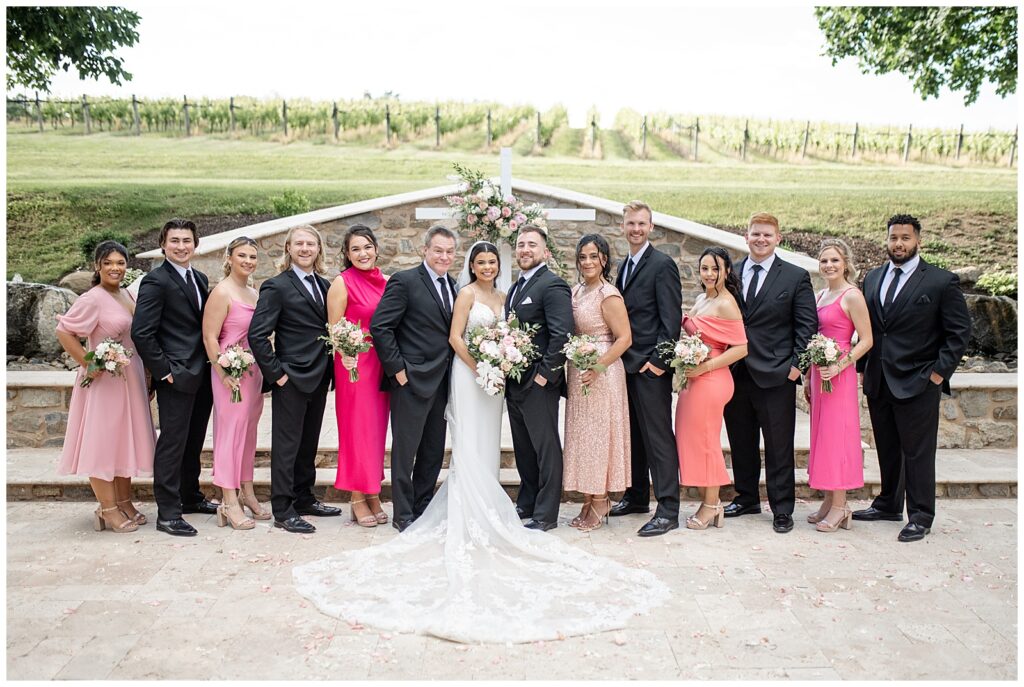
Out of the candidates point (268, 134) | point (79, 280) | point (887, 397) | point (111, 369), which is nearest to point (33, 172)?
point (79, 280)

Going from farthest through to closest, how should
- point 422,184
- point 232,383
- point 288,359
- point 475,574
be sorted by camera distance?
1. point 422,184
2. point 288,359
3. point 232,383
4. point 475,574

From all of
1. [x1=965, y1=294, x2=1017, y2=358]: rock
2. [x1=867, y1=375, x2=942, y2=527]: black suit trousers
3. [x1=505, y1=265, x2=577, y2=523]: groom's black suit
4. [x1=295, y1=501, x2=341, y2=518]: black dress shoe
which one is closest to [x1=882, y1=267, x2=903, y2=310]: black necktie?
[x1=867, y1=375, x2=942, y2=527]: black suit trousers

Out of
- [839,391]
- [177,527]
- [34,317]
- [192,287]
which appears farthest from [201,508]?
[34,317]

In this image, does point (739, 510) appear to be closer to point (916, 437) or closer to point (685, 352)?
point (916, 437)

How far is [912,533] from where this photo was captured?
5.26m

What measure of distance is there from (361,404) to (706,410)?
2.18 metres

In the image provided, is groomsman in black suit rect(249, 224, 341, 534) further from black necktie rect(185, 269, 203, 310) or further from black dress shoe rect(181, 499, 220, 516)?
black dress shoe rect(181, 499, 220, 516)

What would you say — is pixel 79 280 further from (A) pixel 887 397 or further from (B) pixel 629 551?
(A) pixel 887 397

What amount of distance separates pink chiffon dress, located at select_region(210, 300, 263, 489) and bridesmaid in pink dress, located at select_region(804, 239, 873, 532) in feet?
11.7

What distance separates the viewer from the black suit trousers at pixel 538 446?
5230 millimetres

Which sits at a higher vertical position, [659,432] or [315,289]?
[315,289]

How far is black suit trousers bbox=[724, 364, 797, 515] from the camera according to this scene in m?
5.42

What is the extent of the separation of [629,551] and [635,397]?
3.17 feet

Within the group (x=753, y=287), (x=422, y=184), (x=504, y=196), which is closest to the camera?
(x=753, y=287)
